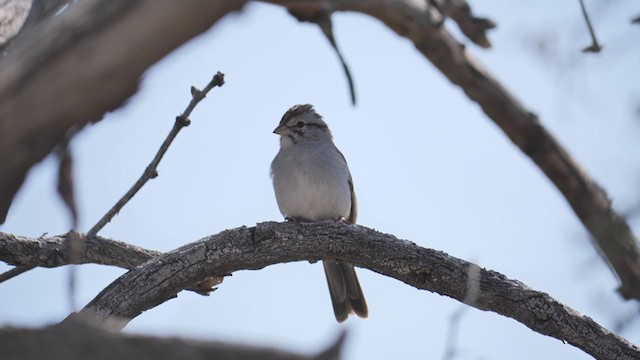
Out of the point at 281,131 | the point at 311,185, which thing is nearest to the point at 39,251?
the point at 311,185

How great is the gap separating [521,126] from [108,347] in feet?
5.16

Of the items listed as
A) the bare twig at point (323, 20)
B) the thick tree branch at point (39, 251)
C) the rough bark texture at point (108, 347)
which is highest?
the thick tree branch at point (39, 251)

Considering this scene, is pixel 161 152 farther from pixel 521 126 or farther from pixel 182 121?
pixel 521 126

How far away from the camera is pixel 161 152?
5133 mm

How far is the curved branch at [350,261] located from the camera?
4.90 m

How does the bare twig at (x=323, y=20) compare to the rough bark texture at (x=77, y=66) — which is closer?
the rough bark texture at (x=77, y=66)

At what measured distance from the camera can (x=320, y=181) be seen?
26.2ft

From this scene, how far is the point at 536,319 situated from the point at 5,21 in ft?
11.5

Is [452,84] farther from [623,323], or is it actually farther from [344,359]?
[344,359]

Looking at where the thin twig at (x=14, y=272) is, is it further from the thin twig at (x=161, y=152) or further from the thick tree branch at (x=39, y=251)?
the thin twig at (x=161, y=152)

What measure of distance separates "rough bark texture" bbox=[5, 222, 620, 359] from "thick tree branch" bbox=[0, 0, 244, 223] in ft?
8.88

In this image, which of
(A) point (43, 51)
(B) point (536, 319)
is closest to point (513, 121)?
(A) point (43, 51)

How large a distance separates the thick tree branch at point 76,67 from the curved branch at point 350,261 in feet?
8.97

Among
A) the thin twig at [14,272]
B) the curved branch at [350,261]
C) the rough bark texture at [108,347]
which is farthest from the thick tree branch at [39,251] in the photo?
the rough bark texture at [108,347]
